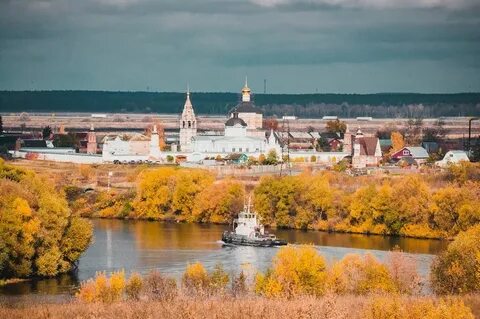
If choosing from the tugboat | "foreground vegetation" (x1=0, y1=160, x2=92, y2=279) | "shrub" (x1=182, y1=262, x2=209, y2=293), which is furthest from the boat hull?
"shrub" (x1=182, y1=262, x2=209, y2=293)

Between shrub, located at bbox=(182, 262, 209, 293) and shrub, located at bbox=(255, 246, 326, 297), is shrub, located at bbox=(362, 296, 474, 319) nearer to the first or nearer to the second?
shrub, located at bbox=(255, 246, 326, 297)

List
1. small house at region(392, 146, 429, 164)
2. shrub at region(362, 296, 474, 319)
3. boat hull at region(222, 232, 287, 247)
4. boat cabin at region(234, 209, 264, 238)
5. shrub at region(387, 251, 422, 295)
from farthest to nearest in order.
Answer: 1. small house at region(392, 146, 429, 164)
2. boat cabin at region(234, 209, 264, 238)
3. boat hull at region(222, 232, 287, 247)
4. shrub at region(387, 251, 422, 295)
5. shrub at region(362, 296, 474, 319)

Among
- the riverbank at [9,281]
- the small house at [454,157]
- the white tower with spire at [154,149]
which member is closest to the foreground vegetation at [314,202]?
the small house at [454,157]

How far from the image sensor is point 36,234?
109 ft

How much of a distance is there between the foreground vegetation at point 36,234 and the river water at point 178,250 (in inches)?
20.5

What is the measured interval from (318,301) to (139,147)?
56.3 meters

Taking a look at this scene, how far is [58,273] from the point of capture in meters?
33.4

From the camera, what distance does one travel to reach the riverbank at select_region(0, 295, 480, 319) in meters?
20.8

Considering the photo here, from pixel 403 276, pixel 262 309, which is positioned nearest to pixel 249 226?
pixel 403 276

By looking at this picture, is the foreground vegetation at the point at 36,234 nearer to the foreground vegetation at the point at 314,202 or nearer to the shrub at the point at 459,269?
the shrub at the point at 459,269

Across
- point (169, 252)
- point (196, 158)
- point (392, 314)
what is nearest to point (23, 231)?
point (169, 252)

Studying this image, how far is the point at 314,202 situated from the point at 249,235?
21.3ft

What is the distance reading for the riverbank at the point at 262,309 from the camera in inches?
817

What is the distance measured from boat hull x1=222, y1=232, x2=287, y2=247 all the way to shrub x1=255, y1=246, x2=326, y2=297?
1093 centimetres
